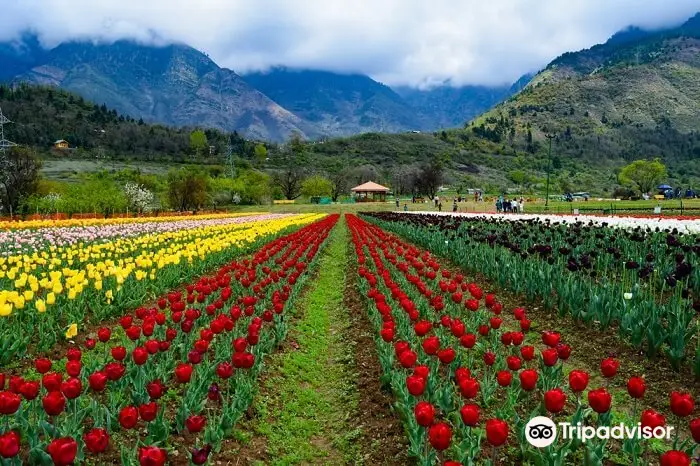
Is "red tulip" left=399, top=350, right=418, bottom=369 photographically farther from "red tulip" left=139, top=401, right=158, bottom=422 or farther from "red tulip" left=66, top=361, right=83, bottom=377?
"red tulip" left=66, top=361, right=83, bottom=377

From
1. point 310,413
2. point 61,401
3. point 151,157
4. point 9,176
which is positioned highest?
point 151,157

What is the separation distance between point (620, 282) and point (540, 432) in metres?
7.66

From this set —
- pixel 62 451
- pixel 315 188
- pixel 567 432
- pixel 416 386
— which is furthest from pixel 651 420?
pixel 315 188

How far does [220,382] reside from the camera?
580cm

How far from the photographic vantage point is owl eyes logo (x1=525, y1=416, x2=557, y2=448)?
3.99 m

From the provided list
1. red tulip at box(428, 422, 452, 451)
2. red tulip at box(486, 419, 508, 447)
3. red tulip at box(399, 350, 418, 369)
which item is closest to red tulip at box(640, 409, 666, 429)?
red tulip at box(486, 419, 508, 447)

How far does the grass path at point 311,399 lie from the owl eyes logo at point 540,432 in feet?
5.26

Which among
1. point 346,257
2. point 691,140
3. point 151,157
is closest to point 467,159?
point 691,140

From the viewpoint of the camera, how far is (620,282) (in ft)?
34.8

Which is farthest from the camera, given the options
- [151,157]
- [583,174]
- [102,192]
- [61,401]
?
[583,174]

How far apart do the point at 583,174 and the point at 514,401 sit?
175m

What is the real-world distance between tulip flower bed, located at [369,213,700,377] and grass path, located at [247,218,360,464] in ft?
12.4

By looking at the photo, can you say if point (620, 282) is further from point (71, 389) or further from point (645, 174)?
point (645, 174)

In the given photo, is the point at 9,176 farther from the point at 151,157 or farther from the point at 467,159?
the point at 467,159
